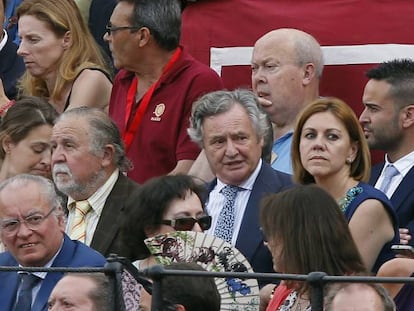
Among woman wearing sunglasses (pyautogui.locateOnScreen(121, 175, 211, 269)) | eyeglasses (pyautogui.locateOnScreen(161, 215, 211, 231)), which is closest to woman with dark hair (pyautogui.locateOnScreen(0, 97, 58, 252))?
woman wearing sunglasses (pyautogui.locateOnScreen(121, 175, 211, 269))

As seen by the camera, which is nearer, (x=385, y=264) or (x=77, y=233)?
(x=385, y=264)

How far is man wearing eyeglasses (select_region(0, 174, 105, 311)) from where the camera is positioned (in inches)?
286

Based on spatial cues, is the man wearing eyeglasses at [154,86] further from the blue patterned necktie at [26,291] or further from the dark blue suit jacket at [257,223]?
the blue patterned necktie at [26,291]

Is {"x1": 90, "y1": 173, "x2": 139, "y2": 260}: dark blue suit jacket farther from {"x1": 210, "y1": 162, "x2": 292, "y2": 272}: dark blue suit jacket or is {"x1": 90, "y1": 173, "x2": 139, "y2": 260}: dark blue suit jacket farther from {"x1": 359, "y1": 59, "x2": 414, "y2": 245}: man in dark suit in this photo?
{"x1": 359, "y1": 59, "x2": 414, "y2": 245}: man in dark suit

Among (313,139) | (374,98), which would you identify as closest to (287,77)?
(374,98)

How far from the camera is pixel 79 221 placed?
8367 mm

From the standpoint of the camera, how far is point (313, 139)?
7852 mm

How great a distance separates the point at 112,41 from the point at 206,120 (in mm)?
1394

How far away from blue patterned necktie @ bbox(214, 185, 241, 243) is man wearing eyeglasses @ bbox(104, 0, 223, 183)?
856 millimetres

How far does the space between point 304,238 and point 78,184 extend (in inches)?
96.1

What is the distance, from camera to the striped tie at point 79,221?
327 inches

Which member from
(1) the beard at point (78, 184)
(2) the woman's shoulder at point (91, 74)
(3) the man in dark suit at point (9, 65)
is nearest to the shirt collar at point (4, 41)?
(3) the man in dark suit at point (9, 65)

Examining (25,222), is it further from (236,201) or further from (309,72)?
(309,72)

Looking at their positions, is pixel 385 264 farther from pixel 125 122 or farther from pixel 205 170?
pixel 125 122
